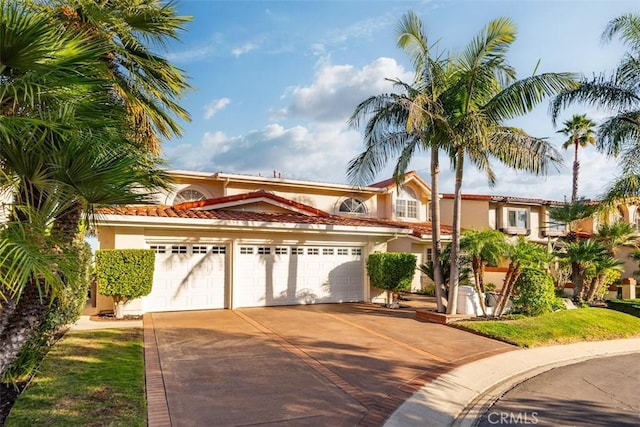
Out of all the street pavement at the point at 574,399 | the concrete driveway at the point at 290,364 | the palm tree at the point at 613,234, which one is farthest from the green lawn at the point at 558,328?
the palm tree at the point at 613,234

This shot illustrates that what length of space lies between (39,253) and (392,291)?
1357cm

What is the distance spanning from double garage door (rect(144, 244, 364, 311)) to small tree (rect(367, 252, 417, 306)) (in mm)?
1460

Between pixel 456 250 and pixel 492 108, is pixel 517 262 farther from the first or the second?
pixel 492 108

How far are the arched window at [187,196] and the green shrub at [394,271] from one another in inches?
390

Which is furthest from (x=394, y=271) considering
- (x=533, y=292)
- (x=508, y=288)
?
(x=533, y=292)

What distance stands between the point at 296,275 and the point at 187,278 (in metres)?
→ 4.10

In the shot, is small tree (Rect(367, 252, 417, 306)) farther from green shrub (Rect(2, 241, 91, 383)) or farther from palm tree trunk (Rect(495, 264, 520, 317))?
green shrub (Rect(2, 241, 91, 383))

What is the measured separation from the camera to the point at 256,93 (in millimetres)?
15906

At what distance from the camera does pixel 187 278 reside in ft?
46.2

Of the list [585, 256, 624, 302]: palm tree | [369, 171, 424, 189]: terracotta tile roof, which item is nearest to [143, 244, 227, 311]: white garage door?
[369, 171, 424, 189]: terracotta tile roof

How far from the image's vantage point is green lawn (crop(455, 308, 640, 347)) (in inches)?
441

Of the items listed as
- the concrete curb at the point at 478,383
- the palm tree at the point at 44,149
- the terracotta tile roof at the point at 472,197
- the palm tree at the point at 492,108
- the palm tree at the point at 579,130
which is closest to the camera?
the palm tree at the point at 44,149

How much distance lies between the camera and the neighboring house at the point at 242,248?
13492mm

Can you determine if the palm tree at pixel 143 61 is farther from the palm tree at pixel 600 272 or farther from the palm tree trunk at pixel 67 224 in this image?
the palm tree at pixel 600 272
